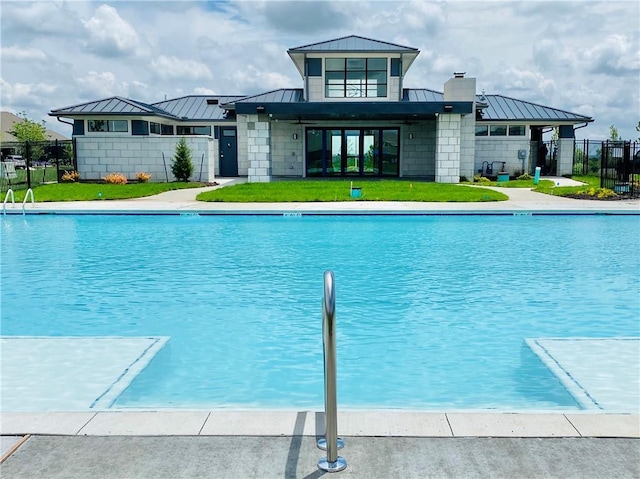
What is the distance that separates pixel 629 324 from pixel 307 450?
5472mm

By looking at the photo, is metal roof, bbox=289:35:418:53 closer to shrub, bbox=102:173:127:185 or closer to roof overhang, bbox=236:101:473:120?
roof overhang, bbox=236:101:473:120

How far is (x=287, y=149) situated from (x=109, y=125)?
9.06 meters

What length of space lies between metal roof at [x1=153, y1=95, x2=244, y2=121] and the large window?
7080 millimetres

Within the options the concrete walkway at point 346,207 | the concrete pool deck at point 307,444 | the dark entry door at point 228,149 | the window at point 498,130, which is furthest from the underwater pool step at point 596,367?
the dark entry door at point 228,149

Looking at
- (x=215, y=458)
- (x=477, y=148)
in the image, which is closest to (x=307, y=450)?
(x=215, y=458)

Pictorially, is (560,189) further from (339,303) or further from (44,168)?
(44,168)

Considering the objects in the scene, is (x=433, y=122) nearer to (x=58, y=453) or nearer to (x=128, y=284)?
(x=128, y=284)

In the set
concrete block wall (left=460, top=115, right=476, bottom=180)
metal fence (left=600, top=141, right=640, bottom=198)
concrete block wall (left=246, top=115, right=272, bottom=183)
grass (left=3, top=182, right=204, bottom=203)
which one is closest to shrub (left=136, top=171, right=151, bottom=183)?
grass (left=3, top=182, right=204, bottom=203)

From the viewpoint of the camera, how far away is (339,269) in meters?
10.4

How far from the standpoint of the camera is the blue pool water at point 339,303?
18.2ft

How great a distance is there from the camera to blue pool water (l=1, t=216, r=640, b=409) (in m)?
5.55

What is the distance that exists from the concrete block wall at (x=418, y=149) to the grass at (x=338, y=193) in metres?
6.06

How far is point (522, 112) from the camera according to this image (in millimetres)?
32656

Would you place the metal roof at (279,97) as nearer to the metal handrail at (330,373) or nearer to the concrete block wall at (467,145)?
the concrete block wall at (467,145)
